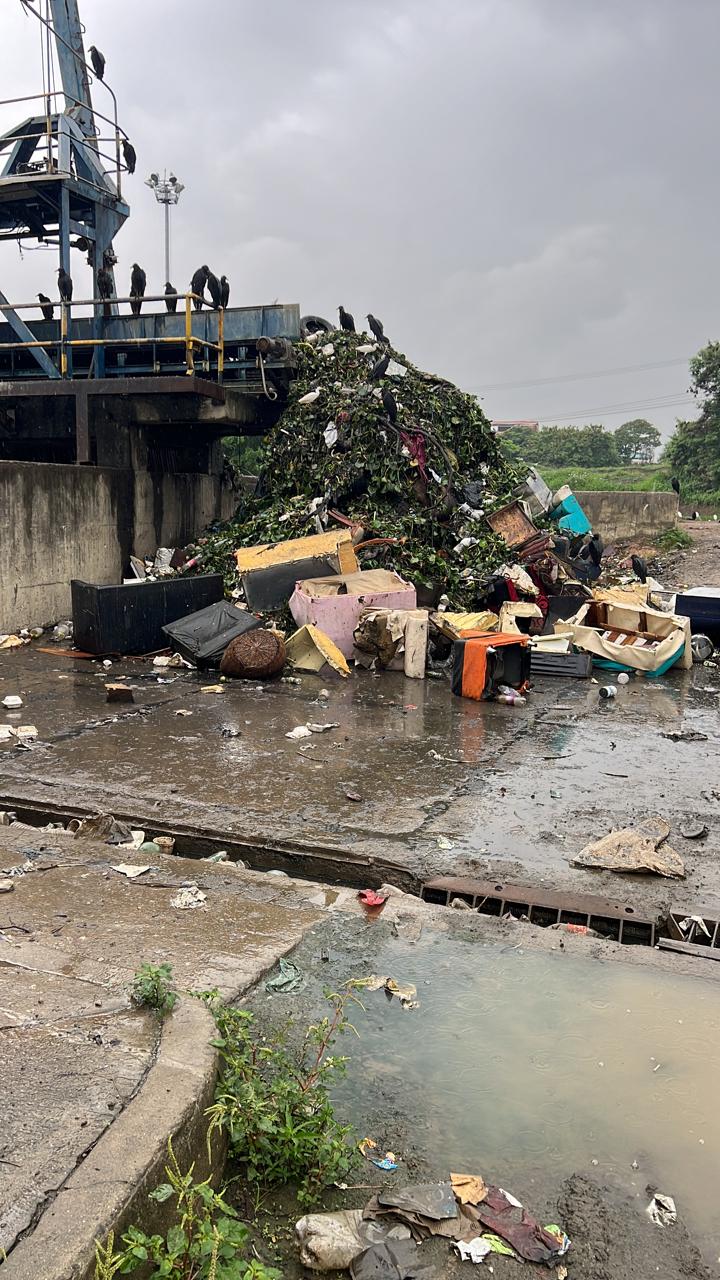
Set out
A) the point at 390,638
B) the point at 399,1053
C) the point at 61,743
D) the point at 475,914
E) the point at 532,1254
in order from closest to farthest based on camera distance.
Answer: the point at 532,1254 < the point at 399,1053 < the point at 475,914 < the point at 61,743 < the point at 390,638

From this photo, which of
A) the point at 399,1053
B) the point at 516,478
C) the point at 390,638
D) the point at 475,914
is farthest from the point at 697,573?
the point at 399,1053

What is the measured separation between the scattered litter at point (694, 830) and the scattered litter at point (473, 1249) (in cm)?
293

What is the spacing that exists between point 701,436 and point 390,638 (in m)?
22.8

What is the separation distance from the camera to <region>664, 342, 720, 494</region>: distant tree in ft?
88.6

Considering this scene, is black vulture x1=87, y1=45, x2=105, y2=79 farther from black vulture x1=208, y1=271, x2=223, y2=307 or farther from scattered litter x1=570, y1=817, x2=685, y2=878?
scattered litter x1=570, y1=817, x2=685, y2=878

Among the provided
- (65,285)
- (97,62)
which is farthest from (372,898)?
(97,62)

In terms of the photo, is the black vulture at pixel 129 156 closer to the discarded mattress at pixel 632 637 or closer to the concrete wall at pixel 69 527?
the concrete wall at pixel 69 527

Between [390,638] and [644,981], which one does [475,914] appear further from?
[390,638]

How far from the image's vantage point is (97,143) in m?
12.6

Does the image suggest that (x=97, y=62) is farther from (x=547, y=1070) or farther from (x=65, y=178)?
(x=547, y=1070)

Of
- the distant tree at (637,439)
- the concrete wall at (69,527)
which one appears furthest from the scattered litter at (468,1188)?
the distant tree at (637,439)

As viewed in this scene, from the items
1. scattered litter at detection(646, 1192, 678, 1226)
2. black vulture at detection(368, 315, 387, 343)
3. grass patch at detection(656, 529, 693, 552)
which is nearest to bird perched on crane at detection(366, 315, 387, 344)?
black vulture at detection(368, 315, 387, 343)

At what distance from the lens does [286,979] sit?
2883 millimetres

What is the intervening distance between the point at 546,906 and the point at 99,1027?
79.0 inches
